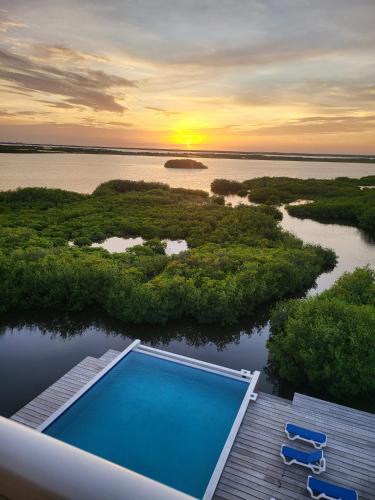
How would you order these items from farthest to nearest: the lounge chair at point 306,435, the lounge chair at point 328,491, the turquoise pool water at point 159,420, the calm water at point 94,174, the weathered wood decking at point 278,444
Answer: the calm water at point 94,174 < the lounge chair at point 306,435 < the turquoise pool water at point 159,420 < the weathered wood decking at point 278,444 < the lounge chair at point 328,491

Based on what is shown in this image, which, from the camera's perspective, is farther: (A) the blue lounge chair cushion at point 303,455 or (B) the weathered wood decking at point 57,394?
(B) the weathered wood decking at point 57,394

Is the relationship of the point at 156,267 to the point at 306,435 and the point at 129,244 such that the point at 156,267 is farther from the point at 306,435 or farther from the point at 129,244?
the point at 306,435

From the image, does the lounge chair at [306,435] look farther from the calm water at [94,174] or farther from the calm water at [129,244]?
the calm water at [94,174]

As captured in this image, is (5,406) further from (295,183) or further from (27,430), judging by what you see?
(295,183)

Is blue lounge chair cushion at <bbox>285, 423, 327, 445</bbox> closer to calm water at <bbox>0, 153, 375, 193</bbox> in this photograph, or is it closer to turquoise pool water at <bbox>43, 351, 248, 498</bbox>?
turquoise pool water at <bbox>43, 351, 248, 498</bbox>

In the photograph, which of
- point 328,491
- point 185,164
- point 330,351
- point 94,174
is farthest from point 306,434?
point 185,164

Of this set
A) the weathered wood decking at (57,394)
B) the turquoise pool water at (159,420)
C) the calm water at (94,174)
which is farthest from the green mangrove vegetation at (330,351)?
the calm water at (94,174)
